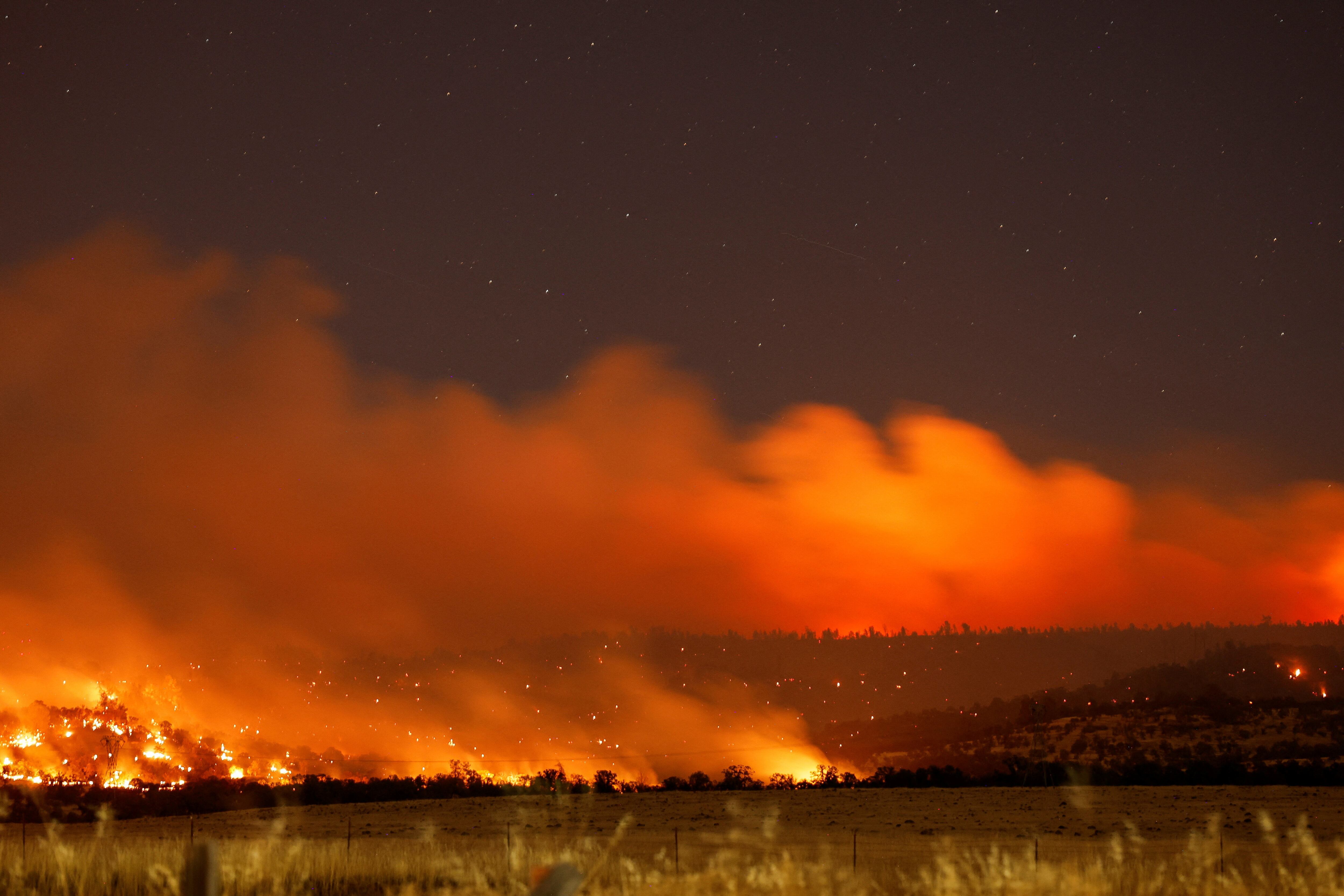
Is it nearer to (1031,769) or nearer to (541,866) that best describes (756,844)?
(541,866)

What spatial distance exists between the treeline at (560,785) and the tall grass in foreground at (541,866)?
45063mm

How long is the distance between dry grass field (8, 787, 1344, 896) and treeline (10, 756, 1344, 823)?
9.90 ft

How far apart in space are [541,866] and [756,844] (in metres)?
27.6

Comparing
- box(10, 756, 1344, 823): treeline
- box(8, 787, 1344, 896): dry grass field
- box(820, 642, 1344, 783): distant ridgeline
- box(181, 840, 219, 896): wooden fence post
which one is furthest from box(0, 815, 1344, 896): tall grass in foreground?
box(820, 642, 1344, 783): distant ridgeline

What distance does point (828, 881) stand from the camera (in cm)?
1608

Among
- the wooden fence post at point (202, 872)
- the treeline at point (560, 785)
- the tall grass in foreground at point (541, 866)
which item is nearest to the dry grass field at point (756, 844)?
the tall grass in foreground at point (541, 866)

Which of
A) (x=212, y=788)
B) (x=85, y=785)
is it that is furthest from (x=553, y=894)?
(x=85, y=785)

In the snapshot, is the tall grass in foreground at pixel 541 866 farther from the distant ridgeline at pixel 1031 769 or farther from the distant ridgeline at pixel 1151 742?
the distant ridgeline at pixel 1151 742

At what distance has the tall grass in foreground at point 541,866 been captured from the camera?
15125mm

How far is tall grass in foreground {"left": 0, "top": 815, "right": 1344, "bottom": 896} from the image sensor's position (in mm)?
15125

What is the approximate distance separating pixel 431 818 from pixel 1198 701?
122 m

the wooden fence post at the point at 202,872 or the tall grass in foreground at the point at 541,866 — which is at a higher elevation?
the wooden fence post at the point at 202,872

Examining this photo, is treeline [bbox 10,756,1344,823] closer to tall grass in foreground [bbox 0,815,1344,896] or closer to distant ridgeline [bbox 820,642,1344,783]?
distant ridgeline [bbox 820,642,1344,783]

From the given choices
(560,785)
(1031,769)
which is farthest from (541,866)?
(1031,769)
